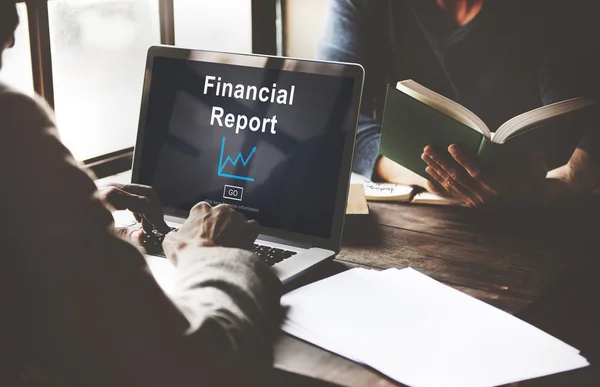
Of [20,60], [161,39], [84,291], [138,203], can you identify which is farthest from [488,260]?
[161,39]

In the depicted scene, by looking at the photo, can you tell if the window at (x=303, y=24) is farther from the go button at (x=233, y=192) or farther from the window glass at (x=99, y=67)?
the go button at (x=233, y=192)

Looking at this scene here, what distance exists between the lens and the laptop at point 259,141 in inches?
50.9

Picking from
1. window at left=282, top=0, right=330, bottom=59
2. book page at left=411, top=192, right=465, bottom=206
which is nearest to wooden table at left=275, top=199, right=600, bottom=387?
book page at left=411, top=192, right=465, bottom=206

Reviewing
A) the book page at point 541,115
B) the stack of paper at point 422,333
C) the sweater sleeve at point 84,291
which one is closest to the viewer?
the sweater sleeve at point 84,291

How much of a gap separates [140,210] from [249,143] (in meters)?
0.25

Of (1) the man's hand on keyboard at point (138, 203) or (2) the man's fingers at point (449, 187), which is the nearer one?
(1) the man's hand on keyboard at point (138, 203)

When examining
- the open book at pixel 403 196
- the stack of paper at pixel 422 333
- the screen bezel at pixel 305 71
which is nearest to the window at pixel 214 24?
the screen bezel at pixel 305 71

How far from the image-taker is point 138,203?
4.20ft

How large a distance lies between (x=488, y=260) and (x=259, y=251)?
16.5 inches

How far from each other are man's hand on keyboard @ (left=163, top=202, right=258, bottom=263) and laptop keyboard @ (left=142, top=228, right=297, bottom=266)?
0.27 ft

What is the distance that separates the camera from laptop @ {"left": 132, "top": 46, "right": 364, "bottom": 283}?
1.29m

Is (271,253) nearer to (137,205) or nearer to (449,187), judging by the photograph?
(137,205)

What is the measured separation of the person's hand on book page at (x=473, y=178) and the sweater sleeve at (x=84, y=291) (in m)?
0.84

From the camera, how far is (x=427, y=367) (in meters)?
0.89
